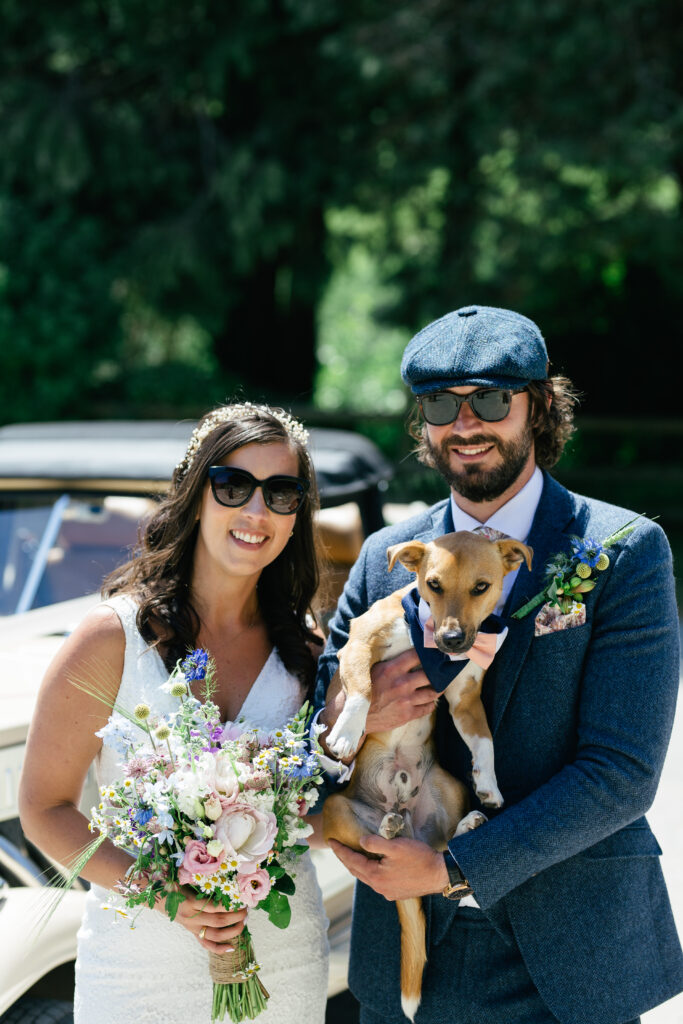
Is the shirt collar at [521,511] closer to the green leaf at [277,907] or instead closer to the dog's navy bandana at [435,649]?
the dog's navy bandana at [435,649]

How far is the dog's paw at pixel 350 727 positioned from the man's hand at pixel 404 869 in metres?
0.22

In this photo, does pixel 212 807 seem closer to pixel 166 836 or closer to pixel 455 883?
pixel 166 836

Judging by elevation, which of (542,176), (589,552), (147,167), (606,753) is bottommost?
(606,753)

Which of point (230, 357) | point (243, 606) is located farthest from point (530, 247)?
point (243, 606)

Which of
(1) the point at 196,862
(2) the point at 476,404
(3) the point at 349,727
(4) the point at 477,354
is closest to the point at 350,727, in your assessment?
(3) the point at 349,727

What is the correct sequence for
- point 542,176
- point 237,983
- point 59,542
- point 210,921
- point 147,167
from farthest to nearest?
point 147,167
point 542,176
point 59,542
point 237,983
point 210,921

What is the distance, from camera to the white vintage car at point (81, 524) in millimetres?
3523

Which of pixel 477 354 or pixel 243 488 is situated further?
pixel 243 488

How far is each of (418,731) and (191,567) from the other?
73cm

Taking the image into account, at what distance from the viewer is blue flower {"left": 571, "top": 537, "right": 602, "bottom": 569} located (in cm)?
217

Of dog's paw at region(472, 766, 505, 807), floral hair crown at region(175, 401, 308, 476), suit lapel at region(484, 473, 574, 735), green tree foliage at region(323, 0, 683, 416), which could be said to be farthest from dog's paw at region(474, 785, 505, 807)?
green tree foliage at region(323, 0, 683, 416)

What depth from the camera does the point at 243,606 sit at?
2740mm

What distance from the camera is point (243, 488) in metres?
2.55

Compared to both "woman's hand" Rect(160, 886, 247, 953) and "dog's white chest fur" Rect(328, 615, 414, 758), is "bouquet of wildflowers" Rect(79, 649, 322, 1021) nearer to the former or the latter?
"woman's hand" Rect(160, 886, 247, 953)
